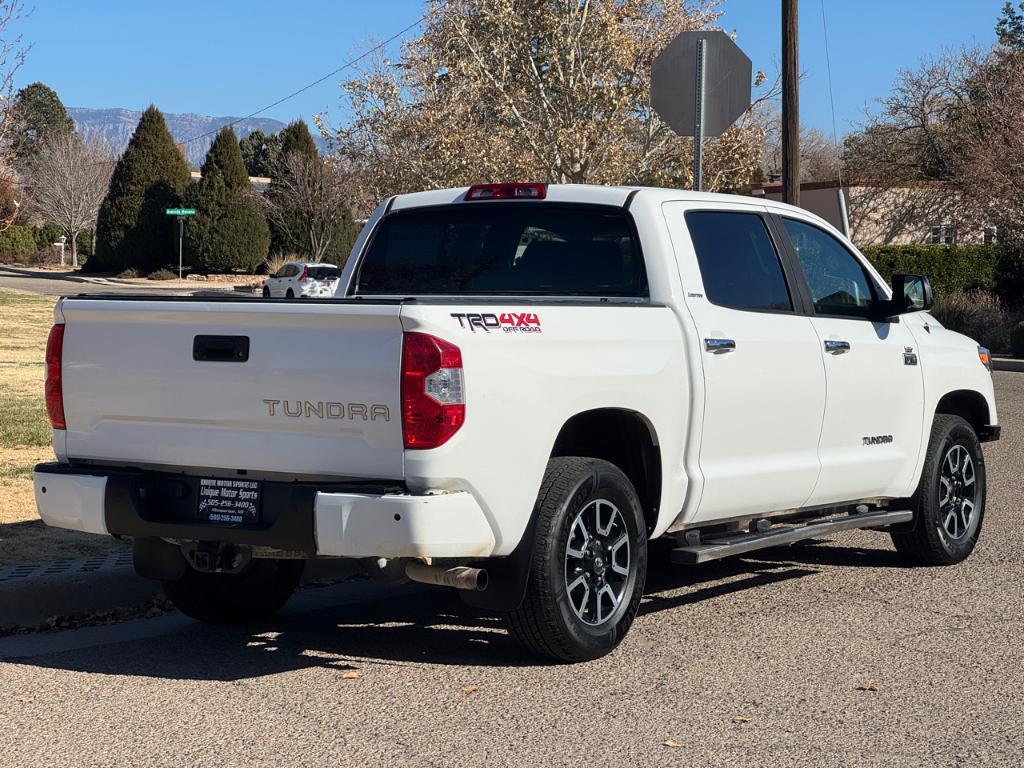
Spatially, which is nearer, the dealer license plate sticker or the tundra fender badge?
the dealer license plate sticker

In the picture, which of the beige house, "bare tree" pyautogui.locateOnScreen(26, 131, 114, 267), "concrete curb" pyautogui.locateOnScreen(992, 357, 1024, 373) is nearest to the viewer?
"concrete curb" pyautogui.locateOnScreen(992, 357, 1024, 373)

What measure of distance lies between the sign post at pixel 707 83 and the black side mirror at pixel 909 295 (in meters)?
5.25

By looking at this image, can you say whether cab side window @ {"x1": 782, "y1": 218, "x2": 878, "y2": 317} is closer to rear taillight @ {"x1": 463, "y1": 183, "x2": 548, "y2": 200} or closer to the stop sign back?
rear taillight @ {"x1": 463, "y1": 183, "x2": 548, "y2": 200}

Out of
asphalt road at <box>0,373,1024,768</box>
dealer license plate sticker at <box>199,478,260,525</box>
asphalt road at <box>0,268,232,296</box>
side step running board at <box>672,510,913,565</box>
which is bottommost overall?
asphalt road at <box>0,373,1024,768</box>

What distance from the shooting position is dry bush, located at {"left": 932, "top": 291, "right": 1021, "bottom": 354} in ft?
95.2

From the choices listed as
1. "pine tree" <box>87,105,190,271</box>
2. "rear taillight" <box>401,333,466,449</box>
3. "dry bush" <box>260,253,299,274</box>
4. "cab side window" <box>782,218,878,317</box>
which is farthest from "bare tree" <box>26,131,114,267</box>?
"rear taillight" <box>401,333,466,449</box>

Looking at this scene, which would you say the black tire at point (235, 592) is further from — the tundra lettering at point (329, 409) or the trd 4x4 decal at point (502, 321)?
the trd 4x4 decal at point (502, 321)

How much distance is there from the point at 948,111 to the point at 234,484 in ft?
161

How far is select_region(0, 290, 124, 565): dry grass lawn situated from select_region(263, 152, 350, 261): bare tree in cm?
3869

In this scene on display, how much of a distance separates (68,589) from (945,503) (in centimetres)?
497

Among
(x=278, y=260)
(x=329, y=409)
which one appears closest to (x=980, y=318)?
(x=329, y=409)

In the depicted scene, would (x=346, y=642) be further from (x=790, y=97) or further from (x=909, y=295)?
(x=790, y=97)

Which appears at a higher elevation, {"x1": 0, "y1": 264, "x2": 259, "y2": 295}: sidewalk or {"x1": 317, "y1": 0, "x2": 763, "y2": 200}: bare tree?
{"x1": 317, "y1": 0, "x2": 763, "y2": 200}: bare tree

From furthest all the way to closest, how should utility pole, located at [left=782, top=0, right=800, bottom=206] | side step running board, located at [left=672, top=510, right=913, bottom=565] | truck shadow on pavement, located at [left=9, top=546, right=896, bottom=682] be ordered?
1. utility pole, located at [left=782, top=0, right=800, bottom=206]
2. side step running board, located at [left=672, top=510, right=913, bottom=565]
3. truck shadow on pavement, located at [left=9, top=546, right=896, bottom=682]
